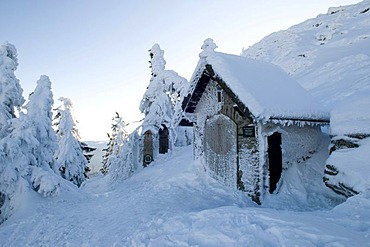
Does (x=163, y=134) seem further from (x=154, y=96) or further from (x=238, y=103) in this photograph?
(x=238, y=103)

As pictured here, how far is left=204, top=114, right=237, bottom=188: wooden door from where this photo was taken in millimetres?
11688

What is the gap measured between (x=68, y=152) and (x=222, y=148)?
17349mm

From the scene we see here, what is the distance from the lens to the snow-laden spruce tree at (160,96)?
25156mm

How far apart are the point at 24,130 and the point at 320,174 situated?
13.0 metres

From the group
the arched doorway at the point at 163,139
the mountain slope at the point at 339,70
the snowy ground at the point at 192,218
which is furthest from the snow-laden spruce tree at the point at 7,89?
the mountain slope at the point at 339,70

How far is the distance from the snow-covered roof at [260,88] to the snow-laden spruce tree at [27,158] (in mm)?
7318

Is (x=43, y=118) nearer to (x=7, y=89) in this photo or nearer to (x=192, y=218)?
(x=7, y=89)

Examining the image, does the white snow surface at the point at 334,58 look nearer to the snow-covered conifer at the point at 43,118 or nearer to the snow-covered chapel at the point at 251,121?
the snow-covered chapel at the point at 251,121

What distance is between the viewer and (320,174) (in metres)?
11.1

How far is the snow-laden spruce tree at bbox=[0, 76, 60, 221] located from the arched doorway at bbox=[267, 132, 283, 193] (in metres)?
8.87

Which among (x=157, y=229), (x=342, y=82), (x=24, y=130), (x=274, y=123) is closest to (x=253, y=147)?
(x=274, y=123)

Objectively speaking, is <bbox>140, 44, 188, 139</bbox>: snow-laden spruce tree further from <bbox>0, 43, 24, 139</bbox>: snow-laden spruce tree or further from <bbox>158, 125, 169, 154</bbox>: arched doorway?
<bbox>0, 43, 24, 139</bbox>: snow-laden spruce tree

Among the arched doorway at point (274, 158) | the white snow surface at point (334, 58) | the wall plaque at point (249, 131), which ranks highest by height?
the white snow surface at point (334, 58)

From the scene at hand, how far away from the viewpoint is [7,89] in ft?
45.7
